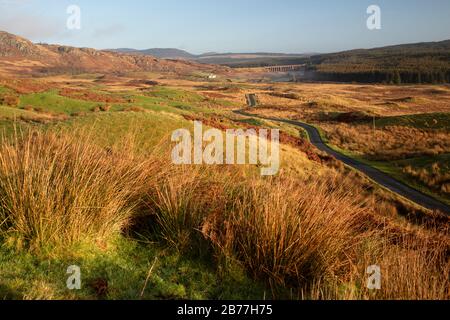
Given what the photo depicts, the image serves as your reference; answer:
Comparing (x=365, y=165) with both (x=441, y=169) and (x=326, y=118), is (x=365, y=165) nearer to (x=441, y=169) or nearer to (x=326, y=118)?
(x=441, y=169)

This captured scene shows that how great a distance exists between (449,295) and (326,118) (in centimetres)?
6763

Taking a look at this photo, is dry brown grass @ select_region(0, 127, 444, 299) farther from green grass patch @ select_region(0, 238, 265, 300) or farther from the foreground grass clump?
green grass patch @ select_region(0, 238, 265, 300)

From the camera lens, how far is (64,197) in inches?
196

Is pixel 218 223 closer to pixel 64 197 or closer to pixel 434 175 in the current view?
pixel 64 197

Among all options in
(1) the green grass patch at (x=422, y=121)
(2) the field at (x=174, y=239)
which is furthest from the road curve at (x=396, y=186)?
(1) the green grass patch at (x=422, y=121)

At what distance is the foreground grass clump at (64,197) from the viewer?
4609 mm

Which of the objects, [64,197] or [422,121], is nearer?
[64,197]

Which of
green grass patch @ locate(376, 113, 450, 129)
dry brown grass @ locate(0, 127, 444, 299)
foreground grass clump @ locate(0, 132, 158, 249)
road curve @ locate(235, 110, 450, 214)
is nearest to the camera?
dry brown grass @ locate(0, 127, 444, 299)

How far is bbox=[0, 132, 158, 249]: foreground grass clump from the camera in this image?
15.1ft

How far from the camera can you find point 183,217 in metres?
5.26

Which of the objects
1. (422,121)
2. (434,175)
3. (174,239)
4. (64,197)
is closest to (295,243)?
(174,239)

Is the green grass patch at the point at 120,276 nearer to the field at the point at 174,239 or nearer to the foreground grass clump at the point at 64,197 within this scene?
the field at the point at 174,239

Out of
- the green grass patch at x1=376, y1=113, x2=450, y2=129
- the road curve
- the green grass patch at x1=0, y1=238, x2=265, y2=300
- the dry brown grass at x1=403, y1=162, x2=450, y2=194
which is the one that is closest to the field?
the green grass patch at x1=0, y1=238, x2=265, y2=300

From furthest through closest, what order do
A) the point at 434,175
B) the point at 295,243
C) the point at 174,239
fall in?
the point at 434,175, the point at 174,239, the point at 295,243
